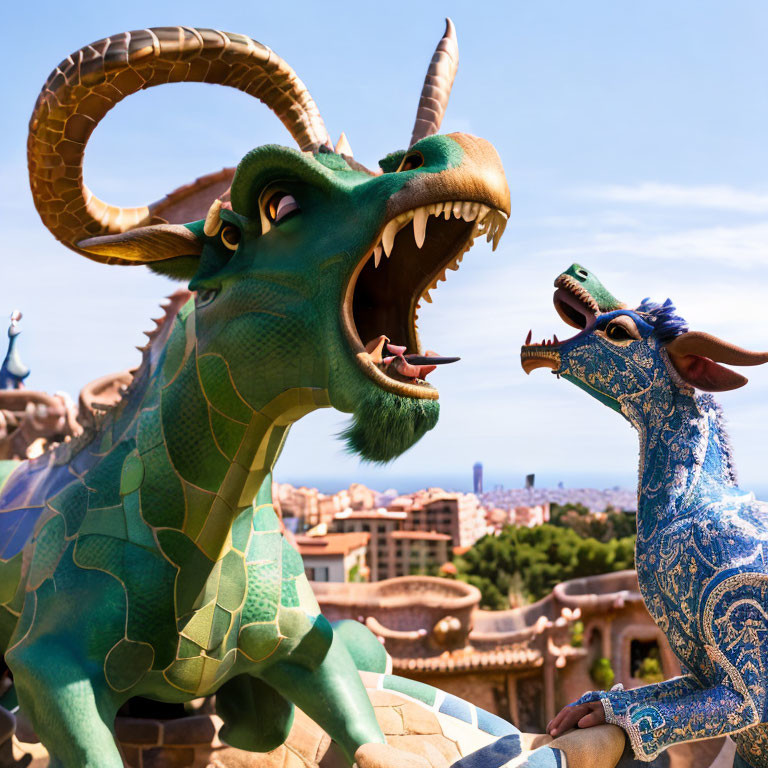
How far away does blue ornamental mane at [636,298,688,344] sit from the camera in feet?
8.74

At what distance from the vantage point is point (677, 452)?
8.54ft

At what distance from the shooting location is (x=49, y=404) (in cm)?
641

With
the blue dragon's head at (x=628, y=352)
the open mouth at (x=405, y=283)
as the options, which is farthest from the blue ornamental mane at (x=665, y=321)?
the open mouth at (x=405, y=283)

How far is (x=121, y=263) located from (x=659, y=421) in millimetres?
1578

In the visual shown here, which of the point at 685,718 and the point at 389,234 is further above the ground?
the point at 389,234

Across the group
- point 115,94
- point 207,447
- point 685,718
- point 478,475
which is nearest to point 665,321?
point 685,718

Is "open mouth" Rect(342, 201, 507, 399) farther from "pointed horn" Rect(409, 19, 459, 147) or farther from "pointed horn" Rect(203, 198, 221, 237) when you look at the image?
"pointed horn" Rect(409, 19, 459, 147)

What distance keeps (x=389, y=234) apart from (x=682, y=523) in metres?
1.09

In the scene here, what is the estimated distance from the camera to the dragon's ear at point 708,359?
8.28 feet

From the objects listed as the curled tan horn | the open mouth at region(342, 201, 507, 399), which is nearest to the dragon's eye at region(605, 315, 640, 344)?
the open mouth at region(342, 201, 507, 399)

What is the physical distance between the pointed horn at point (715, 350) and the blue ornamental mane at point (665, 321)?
0.21 ft

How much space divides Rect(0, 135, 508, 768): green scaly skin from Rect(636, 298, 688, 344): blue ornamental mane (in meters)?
0.74

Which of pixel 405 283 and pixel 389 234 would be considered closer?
pixel 389 234

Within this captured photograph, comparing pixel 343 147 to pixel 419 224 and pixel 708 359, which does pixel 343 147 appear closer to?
pixel 419 224
